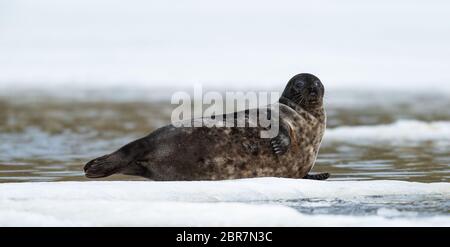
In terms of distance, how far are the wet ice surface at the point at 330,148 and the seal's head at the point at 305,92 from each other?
66cm

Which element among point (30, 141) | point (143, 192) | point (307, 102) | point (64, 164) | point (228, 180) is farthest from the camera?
point (30, 141)

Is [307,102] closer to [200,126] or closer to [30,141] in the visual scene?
[200,126]

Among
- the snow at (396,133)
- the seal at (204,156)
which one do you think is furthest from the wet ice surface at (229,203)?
the snow at (396,133)

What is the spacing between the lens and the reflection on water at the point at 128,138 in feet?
29.0

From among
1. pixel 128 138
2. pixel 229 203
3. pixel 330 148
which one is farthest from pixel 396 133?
pixel 229 203

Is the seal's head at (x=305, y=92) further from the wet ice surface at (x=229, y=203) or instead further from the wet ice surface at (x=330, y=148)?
the wet ice surface at (x=229, y=203)

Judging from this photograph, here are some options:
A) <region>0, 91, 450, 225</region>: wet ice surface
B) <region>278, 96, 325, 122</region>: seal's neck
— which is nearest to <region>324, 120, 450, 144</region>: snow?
<region>0, 91, 450, 225</region>: wet ice surface

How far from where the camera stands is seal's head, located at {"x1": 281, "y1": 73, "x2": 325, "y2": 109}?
8.29 meters

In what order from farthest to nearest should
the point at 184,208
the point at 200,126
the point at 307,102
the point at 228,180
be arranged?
1. the point at 307,102
2. the point at 200,126
3. the point at 228,180
4. the point at 184,208

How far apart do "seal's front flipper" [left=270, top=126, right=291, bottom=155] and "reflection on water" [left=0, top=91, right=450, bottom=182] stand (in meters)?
0.74
